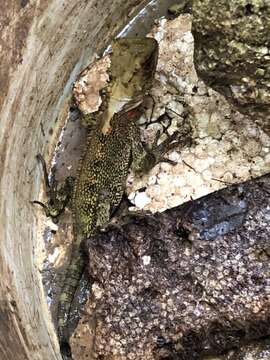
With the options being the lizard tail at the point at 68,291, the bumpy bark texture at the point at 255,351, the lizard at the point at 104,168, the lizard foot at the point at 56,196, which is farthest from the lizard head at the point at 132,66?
the bumpy bark texture at the point at 255,351

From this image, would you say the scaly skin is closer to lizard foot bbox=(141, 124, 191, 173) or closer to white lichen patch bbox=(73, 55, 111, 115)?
lizard foot bbox=(141, 124, 191, 173)

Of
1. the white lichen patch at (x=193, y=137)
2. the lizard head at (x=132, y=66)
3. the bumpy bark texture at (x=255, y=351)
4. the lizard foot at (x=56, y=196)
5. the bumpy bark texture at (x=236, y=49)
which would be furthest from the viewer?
the lizard foot at (x=56, y=196)

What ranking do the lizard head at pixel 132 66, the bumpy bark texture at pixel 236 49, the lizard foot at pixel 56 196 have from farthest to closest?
the lizard foot at pixel 56 196 < the lizard head at pixel 132 66 < the bumpy bark texture at pixel 236 49

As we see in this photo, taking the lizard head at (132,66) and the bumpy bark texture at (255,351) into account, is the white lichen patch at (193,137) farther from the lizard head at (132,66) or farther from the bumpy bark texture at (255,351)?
the bumpy bark texture at (255,351)

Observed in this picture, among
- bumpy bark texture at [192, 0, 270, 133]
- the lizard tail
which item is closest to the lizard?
the lizard tail

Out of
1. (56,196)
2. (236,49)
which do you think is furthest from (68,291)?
(236,49)

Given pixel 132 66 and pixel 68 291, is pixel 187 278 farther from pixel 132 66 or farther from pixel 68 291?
pixel 132 66
